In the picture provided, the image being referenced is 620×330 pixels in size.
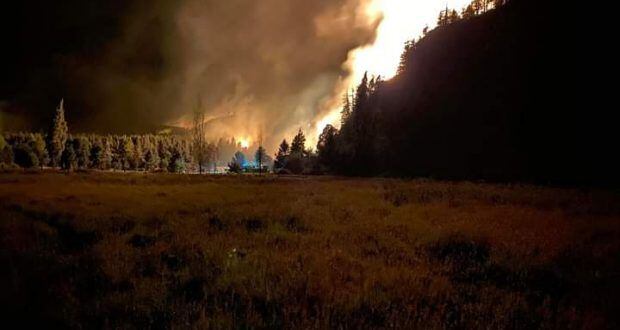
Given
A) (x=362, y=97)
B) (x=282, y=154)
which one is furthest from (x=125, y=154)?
(x=362, y=97)

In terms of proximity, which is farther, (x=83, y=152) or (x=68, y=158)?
(x=83, y=152)

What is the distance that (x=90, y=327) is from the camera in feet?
13.4

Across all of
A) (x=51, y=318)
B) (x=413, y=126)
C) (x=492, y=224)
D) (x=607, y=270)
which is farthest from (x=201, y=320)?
(x=413, y=126)

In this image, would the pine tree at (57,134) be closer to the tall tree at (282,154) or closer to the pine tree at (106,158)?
the pine tree at (106,158)

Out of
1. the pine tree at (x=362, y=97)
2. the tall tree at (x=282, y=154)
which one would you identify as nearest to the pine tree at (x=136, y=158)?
the tall tree at (x=282, y=154)

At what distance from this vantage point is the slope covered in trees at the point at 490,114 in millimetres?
39781

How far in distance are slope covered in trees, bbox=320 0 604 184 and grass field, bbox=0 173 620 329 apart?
3467 cm

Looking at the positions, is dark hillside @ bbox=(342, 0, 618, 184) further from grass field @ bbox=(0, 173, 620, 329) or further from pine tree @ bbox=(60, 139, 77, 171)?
pine tree @ bbox=(60, 139, 77, 171)

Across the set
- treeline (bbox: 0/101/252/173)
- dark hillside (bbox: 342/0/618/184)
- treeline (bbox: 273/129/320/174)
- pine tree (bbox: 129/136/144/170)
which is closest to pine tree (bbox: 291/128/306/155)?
treeline (bbox: 273/129/320/174)

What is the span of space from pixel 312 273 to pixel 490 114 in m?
54.9

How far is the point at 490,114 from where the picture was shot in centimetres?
5241

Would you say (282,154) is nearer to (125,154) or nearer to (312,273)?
(125,154)

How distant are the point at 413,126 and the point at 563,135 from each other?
1040 inches

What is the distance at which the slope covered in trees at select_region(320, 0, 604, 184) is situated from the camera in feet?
131
